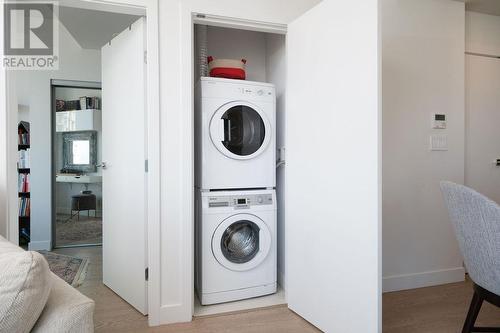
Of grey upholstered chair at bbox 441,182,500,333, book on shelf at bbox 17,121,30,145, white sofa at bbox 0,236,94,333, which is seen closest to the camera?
white sofa at bbox 0,236,94,333

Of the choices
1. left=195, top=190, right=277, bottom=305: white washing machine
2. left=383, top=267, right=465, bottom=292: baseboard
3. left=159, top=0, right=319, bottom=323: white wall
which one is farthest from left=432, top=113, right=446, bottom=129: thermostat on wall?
left=159, top=0, right=319, bottom=323: white wall

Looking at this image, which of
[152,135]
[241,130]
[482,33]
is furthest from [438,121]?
[152,135]

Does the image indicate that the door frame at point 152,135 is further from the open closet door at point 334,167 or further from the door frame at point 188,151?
the open closet door at point 334,167

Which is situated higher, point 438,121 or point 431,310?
point 438,121

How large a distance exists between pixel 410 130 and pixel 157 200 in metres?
2.17

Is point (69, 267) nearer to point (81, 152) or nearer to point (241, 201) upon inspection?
point (241, 201)

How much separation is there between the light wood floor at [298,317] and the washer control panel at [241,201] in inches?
30.9

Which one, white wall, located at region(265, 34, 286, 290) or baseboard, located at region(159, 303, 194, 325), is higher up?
white wall, located at region(265, 34, 286, 290)

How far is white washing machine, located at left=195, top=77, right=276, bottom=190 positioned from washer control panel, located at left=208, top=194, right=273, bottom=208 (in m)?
0.08

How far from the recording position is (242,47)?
2.99 meters

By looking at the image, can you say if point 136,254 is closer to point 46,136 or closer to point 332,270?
point 332,270

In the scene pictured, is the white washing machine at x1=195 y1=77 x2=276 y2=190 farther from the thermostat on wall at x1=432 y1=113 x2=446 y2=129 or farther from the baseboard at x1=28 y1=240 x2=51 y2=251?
the baseboard at x1=28 y1=240 x2=51 y2=251

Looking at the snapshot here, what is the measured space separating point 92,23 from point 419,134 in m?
3.36

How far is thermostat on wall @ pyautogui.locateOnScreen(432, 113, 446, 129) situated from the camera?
2.74 metres
